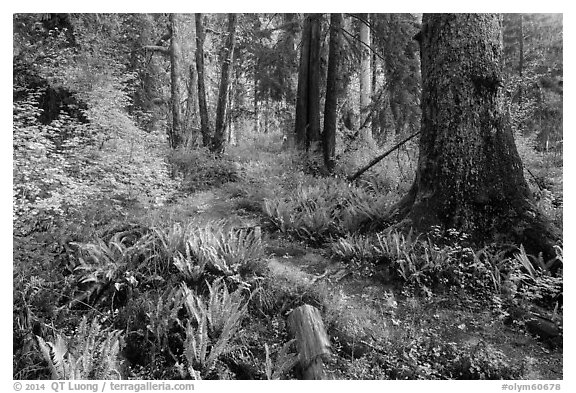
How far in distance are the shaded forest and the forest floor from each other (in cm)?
2

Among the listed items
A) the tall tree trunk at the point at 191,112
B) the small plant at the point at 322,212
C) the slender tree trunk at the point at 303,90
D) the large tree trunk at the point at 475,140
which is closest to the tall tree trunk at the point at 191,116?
the tall tree trunk at the point at 191,112

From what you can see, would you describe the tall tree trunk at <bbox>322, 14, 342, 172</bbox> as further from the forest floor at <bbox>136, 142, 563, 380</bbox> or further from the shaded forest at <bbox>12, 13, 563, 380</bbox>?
the forest floor at <bbox>136, 142, 563, 380</bbox>

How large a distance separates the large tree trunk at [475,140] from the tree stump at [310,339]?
86.8 inches

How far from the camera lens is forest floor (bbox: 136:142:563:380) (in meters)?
3.10

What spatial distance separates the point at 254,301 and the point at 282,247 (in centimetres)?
167

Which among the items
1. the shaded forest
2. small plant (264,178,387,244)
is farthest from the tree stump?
small plant (264,178,387,244)

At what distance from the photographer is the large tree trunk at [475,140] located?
436 centimetres

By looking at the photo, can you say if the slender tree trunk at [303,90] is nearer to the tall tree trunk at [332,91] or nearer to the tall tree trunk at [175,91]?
the tall tree trunk at [332,91]

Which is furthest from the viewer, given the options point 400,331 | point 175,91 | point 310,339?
point 175,91

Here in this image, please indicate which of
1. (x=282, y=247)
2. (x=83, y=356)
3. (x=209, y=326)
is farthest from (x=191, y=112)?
(x=83, y=356)

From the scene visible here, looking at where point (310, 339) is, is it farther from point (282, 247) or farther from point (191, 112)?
point (191, 112)

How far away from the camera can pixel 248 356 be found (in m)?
3.20

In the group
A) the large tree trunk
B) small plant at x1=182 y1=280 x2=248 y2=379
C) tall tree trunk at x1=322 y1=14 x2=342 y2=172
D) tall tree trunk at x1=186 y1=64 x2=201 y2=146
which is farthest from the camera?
tall tree trunk at x1=186 y1=64 x2=201 y2=146

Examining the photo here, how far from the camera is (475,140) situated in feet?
14.6
